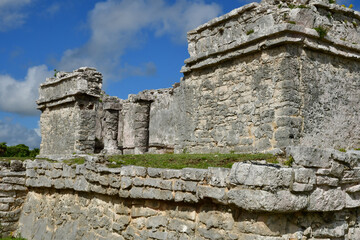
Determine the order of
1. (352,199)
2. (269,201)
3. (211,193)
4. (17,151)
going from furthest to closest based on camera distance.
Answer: (17,151) < (352,199) < (211,193) < (269,201)

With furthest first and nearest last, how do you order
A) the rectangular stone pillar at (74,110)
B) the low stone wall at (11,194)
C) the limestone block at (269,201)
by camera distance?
the rectangular stone pillar at (74,110), the low stone wall at (11,194), the limestone block at (269,201)

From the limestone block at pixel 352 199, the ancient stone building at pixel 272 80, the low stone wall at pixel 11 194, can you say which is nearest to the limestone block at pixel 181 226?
the limestone block at pixel 352 199

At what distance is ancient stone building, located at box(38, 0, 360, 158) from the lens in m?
7.25

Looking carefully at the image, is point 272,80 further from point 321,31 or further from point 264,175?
point 264,175

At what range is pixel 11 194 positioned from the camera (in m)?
7.80

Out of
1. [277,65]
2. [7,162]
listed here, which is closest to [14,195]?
[7,162]

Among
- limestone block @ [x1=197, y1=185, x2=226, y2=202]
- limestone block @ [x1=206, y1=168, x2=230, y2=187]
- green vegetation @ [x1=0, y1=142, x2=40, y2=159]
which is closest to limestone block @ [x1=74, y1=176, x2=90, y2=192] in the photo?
limestone block @ [x1=197, y1=185, x2=226, y2=202]

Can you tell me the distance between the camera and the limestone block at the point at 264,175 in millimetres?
3949

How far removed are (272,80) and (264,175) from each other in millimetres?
3803

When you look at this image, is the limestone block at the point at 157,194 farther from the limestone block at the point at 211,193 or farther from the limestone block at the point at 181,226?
the limestone block at the point at 211,193

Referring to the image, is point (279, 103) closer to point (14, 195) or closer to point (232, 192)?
point (232, 192)

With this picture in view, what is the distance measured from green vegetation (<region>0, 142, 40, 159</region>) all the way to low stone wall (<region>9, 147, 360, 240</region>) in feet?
43.5

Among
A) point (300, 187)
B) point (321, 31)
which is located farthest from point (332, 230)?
point (321, 31)

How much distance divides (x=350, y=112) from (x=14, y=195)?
682 cm
